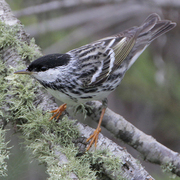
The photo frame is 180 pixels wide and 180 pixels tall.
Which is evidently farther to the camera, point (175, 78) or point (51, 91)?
point (175, 78)

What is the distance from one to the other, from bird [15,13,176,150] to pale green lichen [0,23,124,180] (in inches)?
5.7

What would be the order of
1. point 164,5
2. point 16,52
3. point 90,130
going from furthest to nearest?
point 164,5
point 16,52
point 90,130

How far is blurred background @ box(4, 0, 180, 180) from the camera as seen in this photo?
5.02 metres

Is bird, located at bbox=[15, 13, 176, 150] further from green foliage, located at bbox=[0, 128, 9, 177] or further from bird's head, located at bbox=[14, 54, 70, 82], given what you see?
green foliage, located at bbox=[0, 128, 9, 177]

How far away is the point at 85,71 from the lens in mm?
3029

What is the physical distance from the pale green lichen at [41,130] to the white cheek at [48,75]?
16cm

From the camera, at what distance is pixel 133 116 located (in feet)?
21.0

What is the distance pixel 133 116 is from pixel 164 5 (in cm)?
264

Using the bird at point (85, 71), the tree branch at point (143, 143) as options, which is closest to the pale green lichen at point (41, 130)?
the bird at point (85, 71)

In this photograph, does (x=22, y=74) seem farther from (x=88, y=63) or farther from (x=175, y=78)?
(x=175, y=78)

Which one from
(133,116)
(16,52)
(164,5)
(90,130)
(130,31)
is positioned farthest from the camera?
(133,116)

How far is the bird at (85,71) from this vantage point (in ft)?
9.17

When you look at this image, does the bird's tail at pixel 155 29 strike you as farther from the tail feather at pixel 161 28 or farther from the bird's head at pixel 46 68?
the bird's head at pixel 46 68

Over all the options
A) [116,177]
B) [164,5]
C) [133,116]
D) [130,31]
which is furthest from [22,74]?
[133,116]
